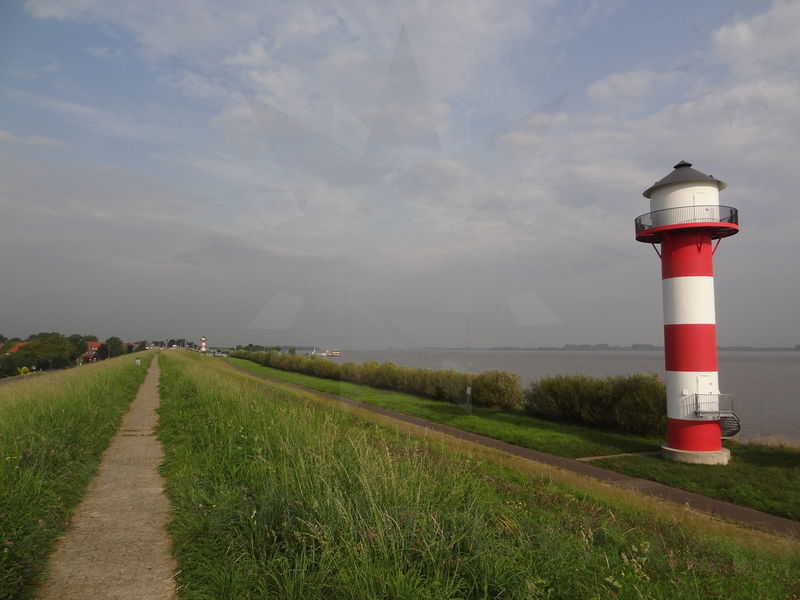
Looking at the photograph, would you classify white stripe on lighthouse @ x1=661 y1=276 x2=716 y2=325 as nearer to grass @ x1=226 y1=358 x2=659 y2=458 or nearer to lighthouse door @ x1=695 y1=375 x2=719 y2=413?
lighthouse door @ x1=695 y1=375 x2=719 y2=413

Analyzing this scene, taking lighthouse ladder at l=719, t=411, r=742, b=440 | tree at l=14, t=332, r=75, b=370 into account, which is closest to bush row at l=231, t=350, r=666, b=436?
lighthouse ladder at l=719, t=411, r=742, b=440

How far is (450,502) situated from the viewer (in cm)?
470

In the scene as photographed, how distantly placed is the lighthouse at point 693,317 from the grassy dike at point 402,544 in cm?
745

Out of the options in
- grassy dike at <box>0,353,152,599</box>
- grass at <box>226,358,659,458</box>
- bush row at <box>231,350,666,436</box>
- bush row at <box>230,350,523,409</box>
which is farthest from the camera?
bush row at <box>230,350,523,409</box>

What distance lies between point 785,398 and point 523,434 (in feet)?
116

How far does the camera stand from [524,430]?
18.7 m

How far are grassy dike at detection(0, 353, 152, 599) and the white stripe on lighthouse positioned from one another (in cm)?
1362

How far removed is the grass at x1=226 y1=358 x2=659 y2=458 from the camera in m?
15.7

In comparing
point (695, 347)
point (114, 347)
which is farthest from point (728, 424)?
point (114, 347)

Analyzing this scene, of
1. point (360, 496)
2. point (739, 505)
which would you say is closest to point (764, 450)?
point (739, 505)

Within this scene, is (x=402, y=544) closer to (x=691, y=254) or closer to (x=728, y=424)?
(x=691, y=254)

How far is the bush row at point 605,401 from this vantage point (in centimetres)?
1770

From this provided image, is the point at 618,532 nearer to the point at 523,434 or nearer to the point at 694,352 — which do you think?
the point at 694,352

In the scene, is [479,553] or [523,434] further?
[523,434]
